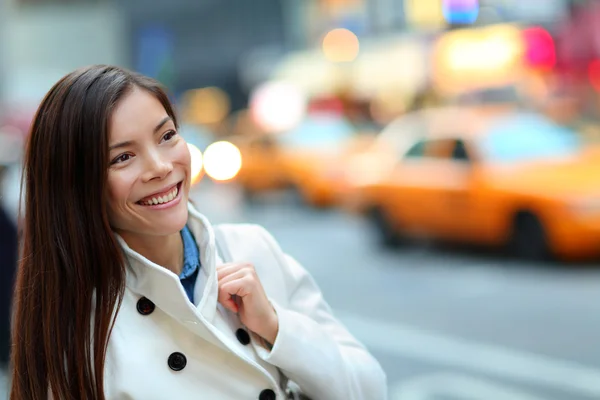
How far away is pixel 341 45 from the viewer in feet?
125

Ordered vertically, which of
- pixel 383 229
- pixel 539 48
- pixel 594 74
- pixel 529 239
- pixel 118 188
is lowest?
pixel 594 74

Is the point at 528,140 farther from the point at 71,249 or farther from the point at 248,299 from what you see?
the point at 71,249

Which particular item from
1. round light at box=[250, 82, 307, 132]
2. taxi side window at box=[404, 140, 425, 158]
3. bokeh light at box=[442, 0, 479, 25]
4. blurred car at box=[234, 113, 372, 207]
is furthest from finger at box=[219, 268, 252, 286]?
round light at box=[250, 82, 307, 132]

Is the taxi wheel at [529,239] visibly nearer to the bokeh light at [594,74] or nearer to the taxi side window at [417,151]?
the taxi side window at [417,151]

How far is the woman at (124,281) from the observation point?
209 centimetres

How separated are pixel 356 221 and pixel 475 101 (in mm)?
9539

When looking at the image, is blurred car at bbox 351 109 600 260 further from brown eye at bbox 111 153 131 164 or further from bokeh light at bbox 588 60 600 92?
bokeh light at bbox 588 60 600 92

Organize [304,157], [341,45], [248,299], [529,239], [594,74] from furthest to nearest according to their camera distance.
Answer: [341,45] → [594,74] → [304,157] → [529,239] → [248,299]

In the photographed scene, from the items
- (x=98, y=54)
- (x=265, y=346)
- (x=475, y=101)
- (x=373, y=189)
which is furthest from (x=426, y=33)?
(x=265, y=346)

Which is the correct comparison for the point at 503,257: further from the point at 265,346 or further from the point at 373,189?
the point at 265,346

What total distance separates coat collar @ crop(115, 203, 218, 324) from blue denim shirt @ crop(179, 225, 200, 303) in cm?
4

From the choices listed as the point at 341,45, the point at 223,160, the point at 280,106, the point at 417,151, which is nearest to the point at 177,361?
the point at 417,151

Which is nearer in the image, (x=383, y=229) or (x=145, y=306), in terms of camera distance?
(x=145, y=306)

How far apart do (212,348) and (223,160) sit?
1985cm
